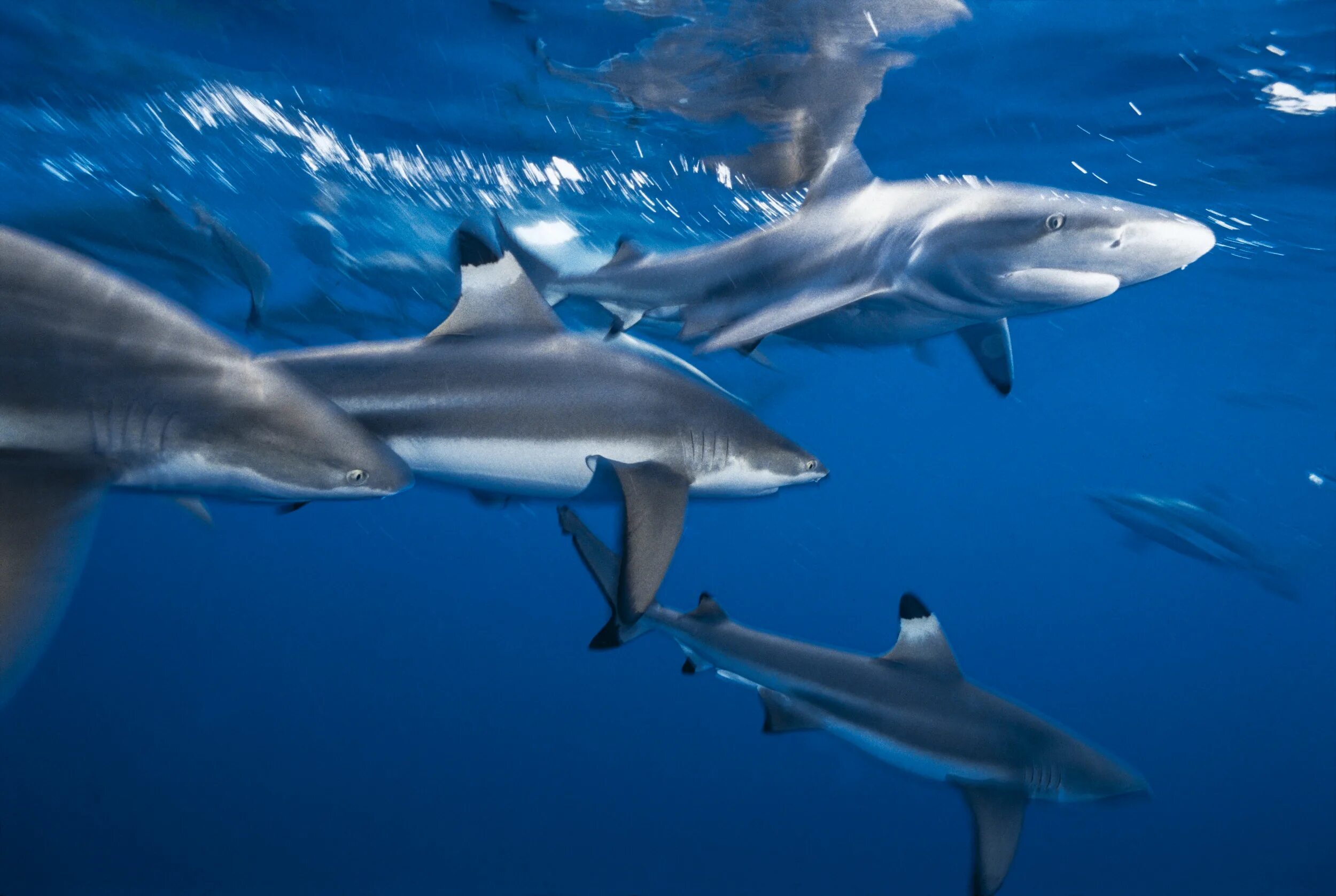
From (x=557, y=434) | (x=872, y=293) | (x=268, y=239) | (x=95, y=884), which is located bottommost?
(x=95, y=884)

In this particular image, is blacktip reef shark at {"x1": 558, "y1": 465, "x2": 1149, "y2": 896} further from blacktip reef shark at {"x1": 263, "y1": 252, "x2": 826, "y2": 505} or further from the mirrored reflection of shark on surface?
the mirrored reflection of shark on surface

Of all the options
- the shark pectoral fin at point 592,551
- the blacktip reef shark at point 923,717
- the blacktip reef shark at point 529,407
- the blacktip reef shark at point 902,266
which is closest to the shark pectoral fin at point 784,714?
the blacktip reef shark at point 923,717

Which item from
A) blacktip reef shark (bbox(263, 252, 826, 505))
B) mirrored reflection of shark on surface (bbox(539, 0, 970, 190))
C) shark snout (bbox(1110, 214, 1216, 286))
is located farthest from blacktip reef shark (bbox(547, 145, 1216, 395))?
mirrored reflection of shark on surface (bbox(539, 0, 970, 190))

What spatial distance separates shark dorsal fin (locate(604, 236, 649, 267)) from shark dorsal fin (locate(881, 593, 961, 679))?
2.81m

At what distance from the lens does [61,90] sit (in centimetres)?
1038

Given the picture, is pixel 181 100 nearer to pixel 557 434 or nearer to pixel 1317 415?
pixel 557 434

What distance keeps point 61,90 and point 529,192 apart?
6.06 metres

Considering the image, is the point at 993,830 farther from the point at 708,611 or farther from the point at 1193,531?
the point at 1193,531

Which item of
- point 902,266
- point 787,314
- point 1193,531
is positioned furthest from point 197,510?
point 1193,531

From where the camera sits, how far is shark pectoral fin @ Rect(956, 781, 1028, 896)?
16.5 feet

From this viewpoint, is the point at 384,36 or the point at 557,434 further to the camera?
the point at 384,36

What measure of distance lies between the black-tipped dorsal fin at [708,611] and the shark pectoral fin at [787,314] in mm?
1748

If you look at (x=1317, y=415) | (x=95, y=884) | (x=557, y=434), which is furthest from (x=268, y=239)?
(x=1317, y=415)

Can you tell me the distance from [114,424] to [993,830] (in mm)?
5376
